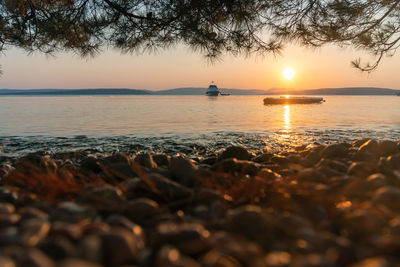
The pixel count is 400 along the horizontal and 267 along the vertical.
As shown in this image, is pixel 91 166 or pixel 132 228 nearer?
pixel 132 228

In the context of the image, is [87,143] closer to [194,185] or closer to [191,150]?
[191,150]

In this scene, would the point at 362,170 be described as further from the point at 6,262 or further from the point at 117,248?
the point at 6,262

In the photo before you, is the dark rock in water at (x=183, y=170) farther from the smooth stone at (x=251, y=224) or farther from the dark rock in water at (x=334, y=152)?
the dark rock in water at (x=334, y=152)

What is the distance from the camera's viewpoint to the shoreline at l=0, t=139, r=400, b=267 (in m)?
1.20

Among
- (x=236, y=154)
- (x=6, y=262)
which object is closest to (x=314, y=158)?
(x=236, y=154)

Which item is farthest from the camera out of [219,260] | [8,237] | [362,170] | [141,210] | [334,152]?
[334,152]

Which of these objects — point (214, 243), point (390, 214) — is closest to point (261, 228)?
point (214, 243)

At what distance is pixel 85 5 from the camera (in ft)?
19.1

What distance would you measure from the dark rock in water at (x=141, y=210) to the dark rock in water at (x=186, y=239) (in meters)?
0.35

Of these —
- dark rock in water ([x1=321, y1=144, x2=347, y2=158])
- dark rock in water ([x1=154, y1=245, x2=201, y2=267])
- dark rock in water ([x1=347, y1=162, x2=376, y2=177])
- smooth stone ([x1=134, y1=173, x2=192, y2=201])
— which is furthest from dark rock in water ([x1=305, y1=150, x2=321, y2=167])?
dark rock in water ([x1=154, y1=245, x2=201, y2=267])

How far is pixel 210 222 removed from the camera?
1.60 meters

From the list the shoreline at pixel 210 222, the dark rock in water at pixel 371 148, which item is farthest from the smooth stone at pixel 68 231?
the dark rock in water at pixel 371 148

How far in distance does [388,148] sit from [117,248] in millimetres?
3299

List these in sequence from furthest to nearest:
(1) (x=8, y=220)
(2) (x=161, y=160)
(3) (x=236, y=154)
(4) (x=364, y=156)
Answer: (3) (x=236, y=154) < (2) (x=161, y=160) < (4) (x=364, y=156) < (1) (x=8, y=220)
